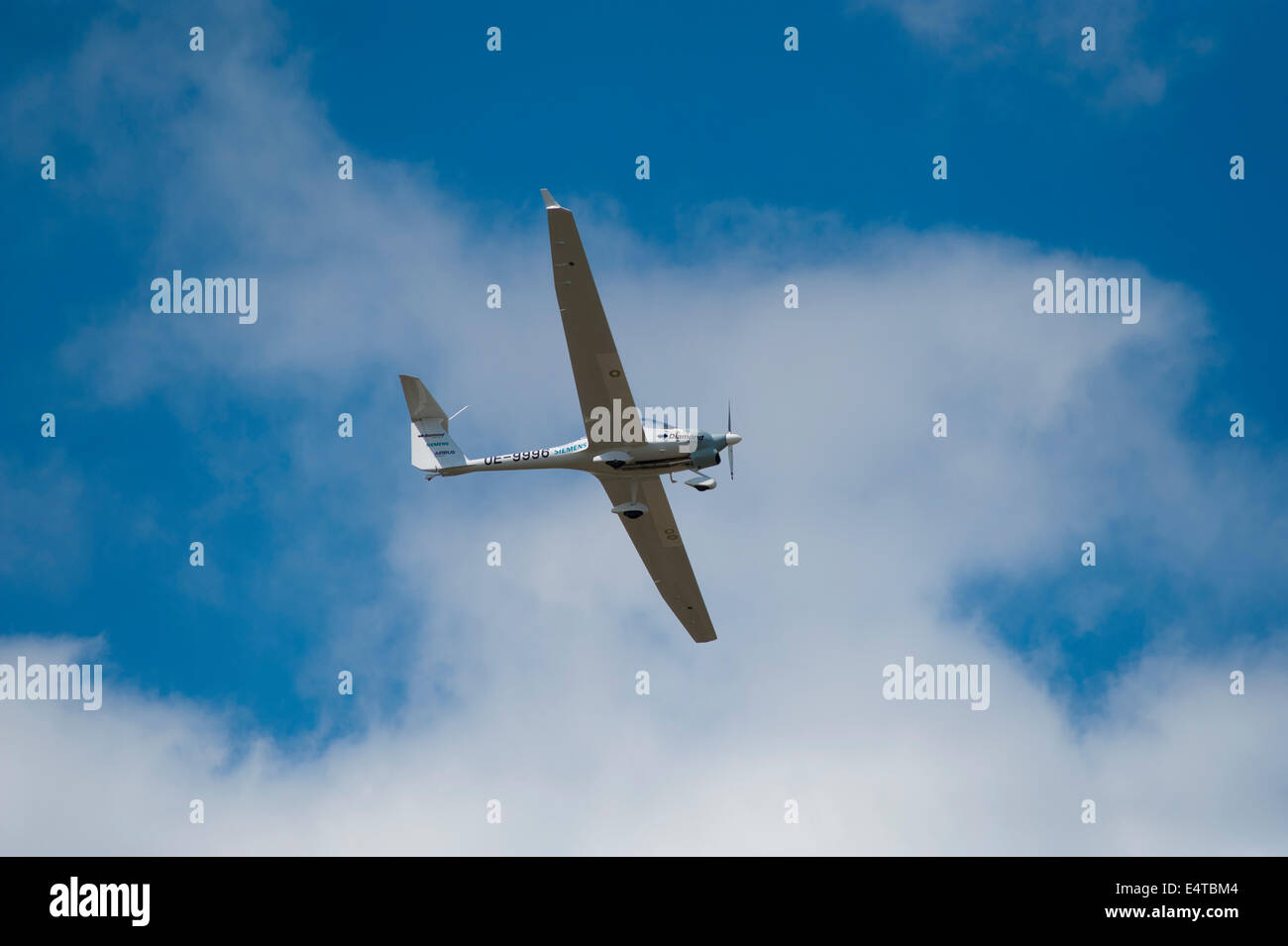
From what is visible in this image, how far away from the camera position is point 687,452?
4019 cm

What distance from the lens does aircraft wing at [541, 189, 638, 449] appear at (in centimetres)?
3641

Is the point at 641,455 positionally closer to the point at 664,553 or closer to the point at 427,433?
the point at 664,553

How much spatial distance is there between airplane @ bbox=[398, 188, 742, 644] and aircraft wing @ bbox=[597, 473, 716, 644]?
35mm

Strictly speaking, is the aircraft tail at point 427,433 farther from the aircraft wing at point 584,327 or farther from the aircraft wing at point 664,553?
the aircraft wing at point 584,327

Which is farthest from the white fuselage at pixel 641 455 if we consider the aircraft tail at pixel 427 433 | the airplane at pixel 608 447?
the aircraft tail at pixel 427 433

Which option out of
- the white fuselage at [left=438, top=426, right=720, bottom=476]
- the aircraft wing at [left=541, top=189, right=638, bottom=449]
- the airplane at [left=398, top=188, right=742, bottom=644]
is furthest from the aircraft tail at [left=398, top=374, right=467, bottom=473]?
the aircraft wing at [left=541, top=189, right=638, bottom=449]

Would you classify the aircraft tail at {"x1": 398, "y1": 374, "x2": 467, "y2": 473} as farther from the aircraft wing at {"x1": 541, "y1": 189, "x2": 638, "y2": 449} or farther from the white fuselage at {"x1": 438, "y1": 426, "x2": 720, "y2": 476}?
the aircraft wing at {"x1": 541, "y1": 189, "x2": 638, "y2": 449}

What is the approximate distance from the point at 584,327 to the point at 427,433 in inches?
409

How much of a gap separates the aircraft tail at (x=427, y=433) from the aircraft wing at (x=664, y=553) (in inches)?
236
